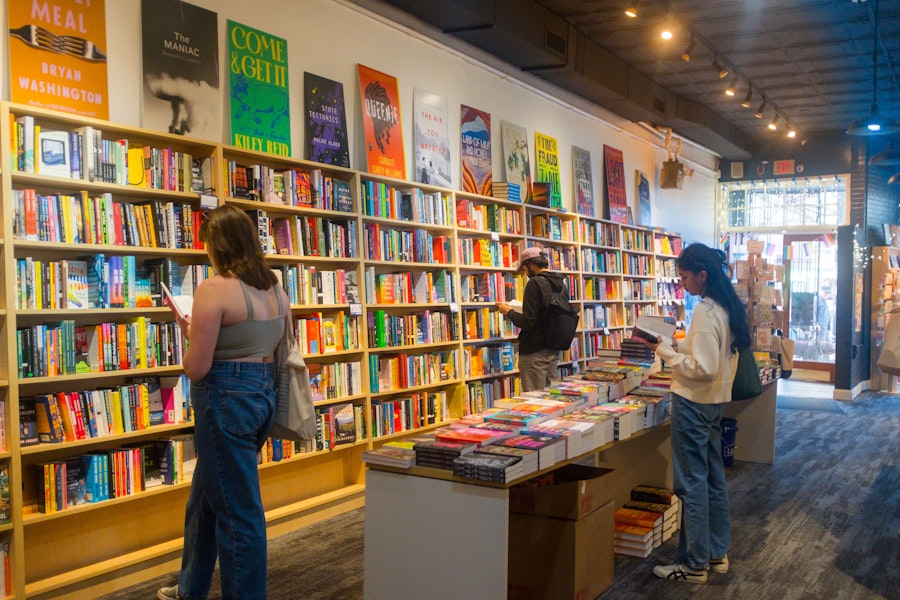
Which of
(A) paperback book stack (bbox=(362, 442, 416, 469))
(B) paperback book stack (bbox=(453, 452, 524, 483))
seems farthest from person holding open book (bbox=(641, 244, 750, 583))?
(A) paperback book stack (bbox=(362, 442, 416, 469))

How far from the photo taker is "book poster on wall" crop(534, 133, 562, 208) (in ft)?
26.8

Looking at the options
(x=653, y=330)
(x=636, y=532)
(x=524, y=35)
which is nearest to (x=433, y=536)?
(x=636, y=532)

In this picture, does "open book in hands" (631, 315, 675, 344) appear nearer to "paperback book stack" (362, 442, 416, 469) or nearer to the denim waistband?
"paperback book stack" (362, 442, 416, 469)

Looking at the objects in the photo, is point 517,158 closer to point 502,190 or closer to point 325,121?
point 502,190

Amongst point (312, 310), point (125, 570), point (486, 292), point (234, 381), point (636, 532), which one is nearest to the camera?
point (234, 381)

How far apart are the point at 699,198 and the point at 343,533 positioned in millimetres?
9961

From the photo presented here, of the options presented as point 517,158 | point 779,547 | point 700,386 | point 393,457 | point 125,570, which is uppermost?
point 517,158

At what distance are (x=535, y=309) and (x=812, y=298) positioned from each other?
996 centimetres

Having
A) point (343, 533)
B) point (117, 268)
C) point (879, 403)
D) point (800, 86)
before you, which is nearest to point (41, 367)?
point (117, 268)

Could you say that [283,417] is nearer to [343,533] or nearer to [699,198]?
[343,533]

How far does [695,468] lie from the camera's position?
3906 millimetres

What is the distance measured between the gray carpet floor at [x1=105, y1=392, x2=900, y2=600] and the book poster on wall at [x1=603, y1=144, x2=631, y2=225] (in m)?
3.83

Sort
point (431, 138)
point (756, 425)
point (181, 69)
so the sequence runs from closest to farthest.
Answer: point (181, 69) → point (431, 138) → point (756, 425)

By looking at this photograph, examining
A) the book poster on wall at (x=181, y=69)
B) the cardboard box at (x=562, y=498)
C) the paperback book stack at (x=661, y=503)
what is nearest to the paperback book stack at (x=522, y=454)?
the cardboard box at (x=562, y=498)
